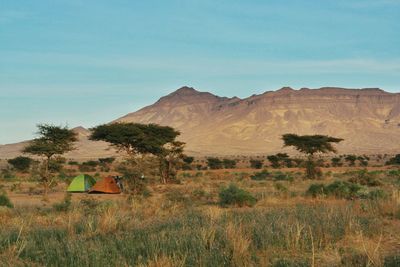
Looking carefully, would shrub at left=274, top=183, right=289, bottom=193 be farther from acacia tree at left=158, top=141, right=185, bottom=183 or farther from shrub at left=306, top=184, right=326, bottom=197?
acacia tree at left=158, top=141, right=185, bottom=183

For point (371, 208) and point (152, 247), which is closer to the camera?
point (152, 247)

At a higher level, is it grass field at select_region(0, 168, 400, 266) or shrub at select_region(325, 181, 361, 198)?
grass field at select_region(0, 168, 400, 266)

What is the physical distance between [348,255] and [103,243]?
434cm

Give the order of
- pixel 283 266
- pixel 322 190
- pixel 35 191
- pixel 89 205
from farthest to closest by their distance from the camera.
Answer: pixel 35 191
pixel 322 190
pixel 89 205
pixel 283 266

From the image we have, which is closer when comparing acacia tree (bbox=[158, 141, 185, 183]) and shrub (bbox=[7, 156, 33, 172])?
acacia tree (bbox=[158, 141, 185, 183])

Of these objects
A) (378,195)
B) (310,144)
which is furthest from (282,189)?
(310,144)

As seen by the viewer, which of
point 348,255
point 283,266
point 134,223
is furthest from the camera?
point 134,223

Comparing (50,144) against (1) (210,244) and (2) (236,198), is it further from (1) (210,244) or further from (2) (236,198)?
(1) (210,244)

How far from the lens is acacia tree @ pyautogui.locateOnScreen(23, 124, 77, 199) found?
110ft

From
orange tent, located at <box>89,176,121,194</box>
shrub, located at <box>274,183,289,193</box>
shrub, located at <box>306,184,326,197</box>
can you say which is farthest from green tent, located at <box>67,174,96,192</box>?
shrub, located at <box>306,184,326,197</box>

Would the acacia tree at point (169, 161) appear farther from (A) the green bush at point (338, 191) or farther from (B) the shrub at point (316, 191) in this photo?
(A) the green bush at point (338, 191)

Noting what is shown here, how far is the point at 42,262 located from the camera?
319 inches

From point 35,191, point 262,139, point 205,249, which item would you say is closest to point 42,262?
point 205,249

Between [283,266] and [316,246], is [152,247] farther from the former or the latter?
[316,246]
